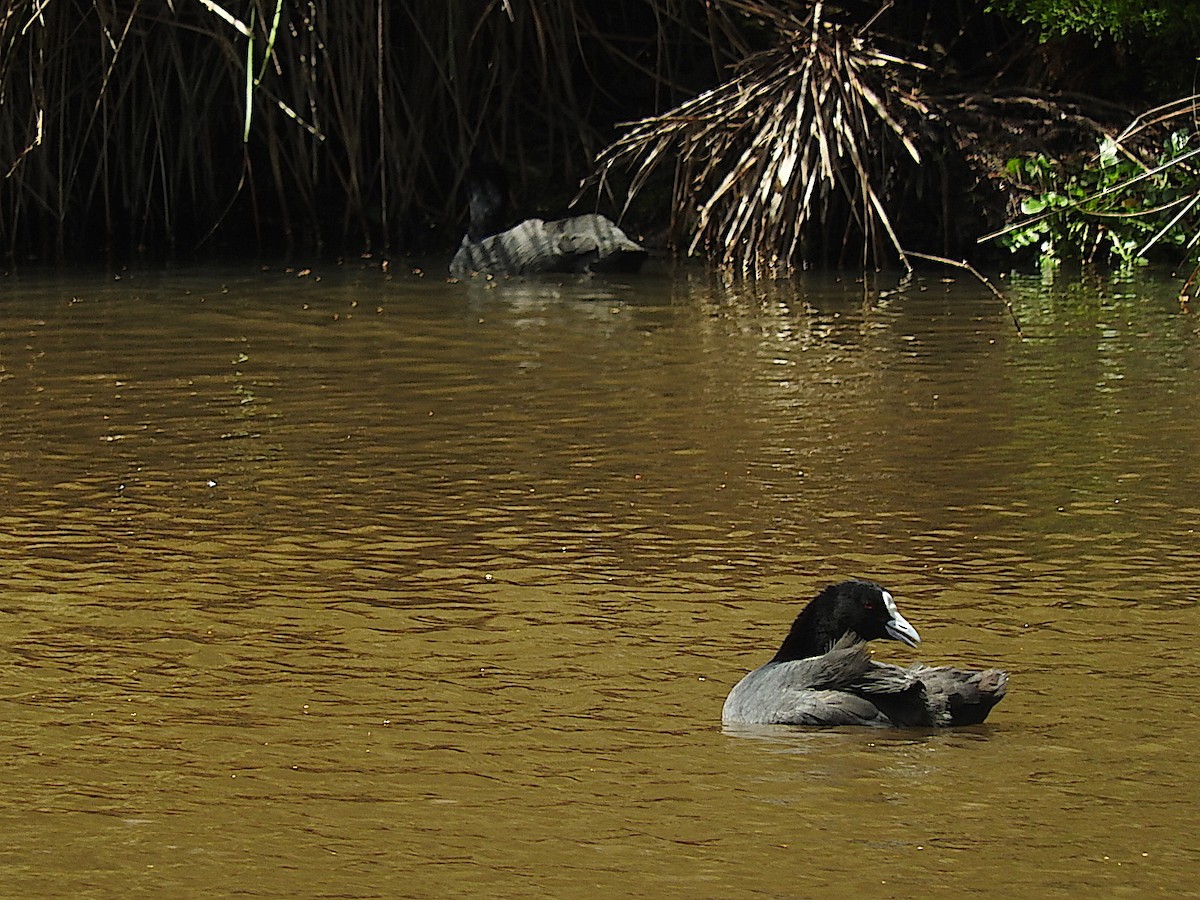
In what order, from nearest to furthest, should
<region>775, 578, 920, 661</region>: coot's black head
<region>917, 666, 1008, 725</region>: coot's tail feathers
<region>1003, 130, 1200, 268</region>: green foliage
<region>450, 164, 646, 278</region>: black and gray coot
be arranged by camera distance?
<region>917, 666, 1008, 725</region>: coot's tail feathers, <region>775, 578, 920, 661</region>: coot's black head, <region>1003, 130, 1200, 268</region>: green foliage, <region>450, 164, 646, 278</region>: black and gray coot

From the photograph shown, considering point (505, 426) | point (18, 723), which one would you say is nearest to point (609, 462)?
point (505, 426)

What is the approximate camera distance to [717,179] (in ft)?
43.6

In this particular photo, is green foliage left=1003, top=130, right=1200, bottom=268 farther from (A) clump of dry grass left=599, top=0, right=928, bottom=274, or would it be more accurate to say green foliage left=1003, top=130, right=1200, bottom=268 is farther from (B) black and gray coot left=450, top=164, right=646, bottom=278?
(B) black and gray coot left=450, top=164, right=646, bottom=278

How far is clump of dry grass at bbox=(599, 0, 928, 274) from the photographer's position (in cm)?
1198

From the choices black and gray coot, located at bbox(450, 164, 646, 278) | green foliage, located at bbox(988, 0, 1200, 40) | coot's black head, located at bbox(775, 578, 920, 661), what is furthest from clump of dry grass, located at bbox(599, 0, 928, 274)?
coot's black head, located at bbox(775, 578, 920, 661)

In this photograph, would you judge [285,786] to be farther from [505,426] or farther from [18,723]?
[505,426]

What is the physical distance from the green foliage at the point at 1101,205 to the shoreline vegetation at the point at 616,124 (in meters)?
0.02

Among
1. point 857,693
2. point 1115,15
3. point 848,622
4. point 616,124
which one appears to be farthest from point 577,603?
point 616,124

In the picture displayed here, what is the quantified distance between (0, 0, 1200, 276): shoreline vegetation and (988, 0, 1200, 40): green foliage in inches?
0.8

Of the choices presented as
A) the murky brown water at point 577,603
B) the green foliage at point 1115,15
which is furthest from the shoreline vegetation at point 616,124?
the murky brown water at point 577,603

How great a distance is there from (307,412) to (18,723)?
3705mm

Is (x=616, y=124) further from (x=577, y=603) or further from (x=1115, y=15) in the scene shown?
(x=577, y=603)

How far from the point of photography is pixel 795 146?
39.1ft

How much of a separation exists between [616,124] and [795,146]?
1564mm
